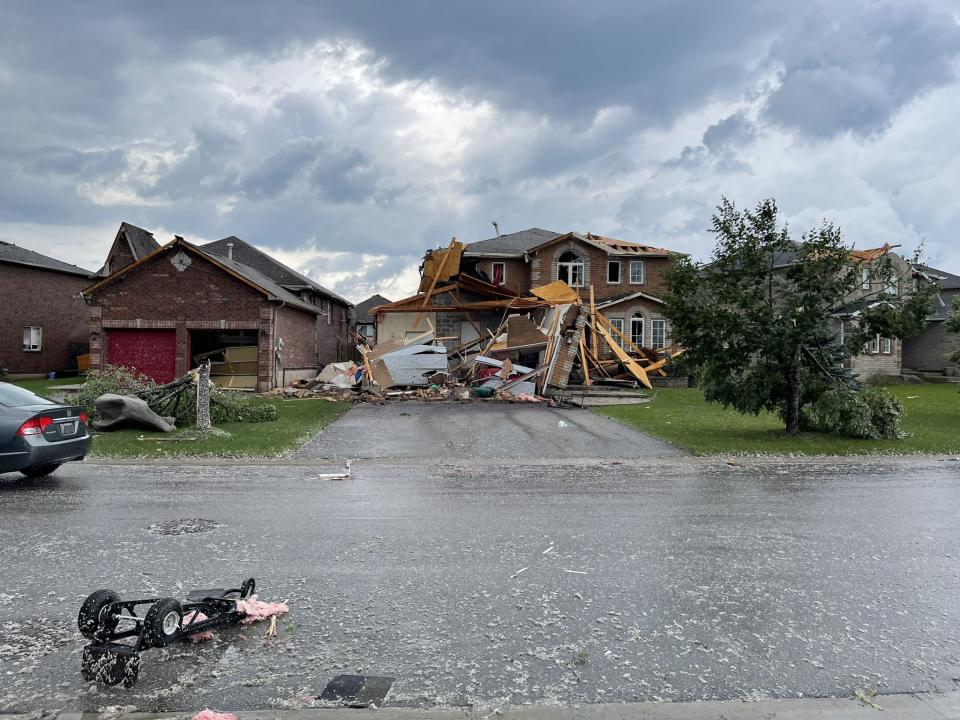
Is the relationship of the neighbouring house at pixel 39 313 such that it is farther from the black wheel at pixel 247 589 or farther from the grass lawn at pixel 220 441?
the black wheel at pixel 247 589

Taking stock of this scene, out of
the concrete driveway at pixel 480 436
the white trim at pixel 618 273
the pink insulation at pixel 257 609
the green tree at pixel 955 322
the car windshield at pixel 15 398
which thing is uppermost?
the white trim at pixel 618 273

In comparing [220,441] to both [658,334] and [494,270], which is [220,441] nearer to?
[494,270]

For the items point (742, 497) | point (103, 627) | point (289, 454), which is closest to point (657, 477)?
point (742, 497)

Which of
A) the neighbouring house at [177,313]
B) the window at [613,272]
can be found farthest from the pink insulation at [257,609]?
the window at [613,272]

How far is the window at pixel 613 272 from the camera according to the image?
37125 mm

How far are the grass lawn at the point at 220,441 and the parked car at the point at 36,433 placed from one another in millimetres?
2590

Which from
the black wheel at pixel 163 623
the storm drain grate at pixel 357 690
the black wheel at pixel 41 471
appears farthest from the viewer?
the black wheel at pixel 41 471

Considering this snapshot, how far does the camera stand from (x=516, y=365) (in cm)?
2661

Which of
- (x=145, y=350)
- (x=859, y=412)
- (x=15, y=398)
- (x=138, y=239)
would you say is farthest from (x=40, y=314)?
(x=859, y=412)

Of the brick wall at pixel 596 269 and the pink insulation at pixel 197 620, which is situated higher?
the brick wall at pixel 596 269

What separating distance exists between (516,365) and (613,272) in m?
13.0

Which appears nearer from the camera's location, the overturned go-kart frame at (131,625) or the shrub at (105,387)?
the overturned go-kart frame at (131,625)

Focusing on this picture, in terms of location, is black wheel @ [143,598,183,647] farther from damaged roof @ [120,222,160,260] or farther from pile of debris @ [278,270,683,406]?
damaged roof @ [120,222,160,260]

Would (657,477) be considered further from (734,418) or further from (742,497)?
(734,418)
